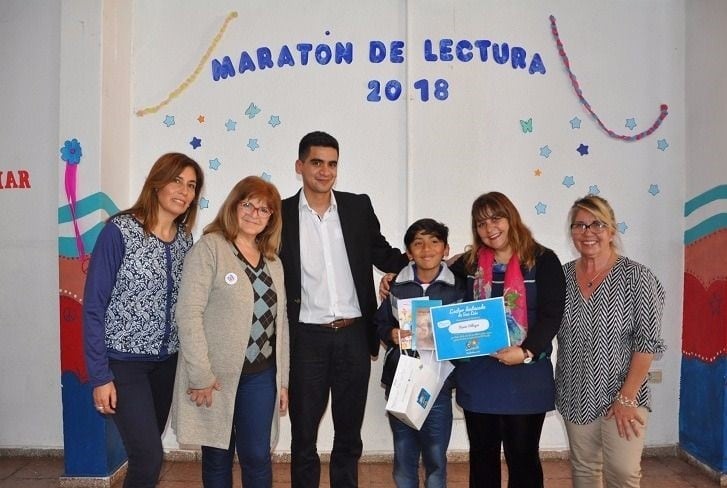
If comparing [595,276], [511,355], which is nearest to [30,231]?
[511,355]

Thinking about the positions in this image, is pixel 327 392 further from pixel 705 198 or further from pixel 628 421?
pixel 705 198

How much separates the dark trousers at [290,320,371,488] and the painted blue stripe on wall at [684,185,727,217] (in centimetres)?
237

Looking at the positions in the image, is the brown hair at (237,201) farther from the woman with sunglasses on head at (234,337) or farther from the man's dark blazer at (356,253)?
the man's dark blazer at (356,253)

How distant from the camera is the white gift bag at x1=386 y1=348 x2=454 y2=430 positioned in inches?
101

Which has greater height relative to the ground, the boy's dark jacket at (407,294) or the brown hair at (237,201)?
the brown hair at (237,201)

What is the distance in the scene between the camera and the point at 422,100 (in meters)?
4.06

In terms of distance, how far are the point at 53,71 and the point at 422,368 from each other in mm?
3047

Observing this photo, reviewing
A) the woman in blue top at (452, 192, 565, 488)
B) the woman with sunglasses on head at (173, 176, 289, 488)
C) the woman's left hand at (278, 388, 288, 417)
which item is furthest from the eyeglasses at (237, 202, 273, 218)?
the woman in blue top at (452, 192, 565, 488)

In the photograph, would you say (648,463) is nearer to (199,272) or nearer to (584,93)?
(584,93)

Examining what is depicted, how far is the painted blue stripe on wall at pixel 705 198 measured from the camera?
3.74 m

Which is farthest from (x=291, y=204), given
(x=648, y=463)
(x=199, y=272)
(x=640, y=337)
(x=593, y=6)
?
(x=648, y=463)

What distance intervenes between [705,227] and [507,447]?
220 cm

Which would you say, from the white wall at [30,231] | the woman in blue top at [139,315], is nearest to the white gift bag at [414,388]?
the woman in blue top at [139,315]

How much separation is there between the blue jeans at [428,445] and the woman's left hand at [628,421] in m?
0.68
